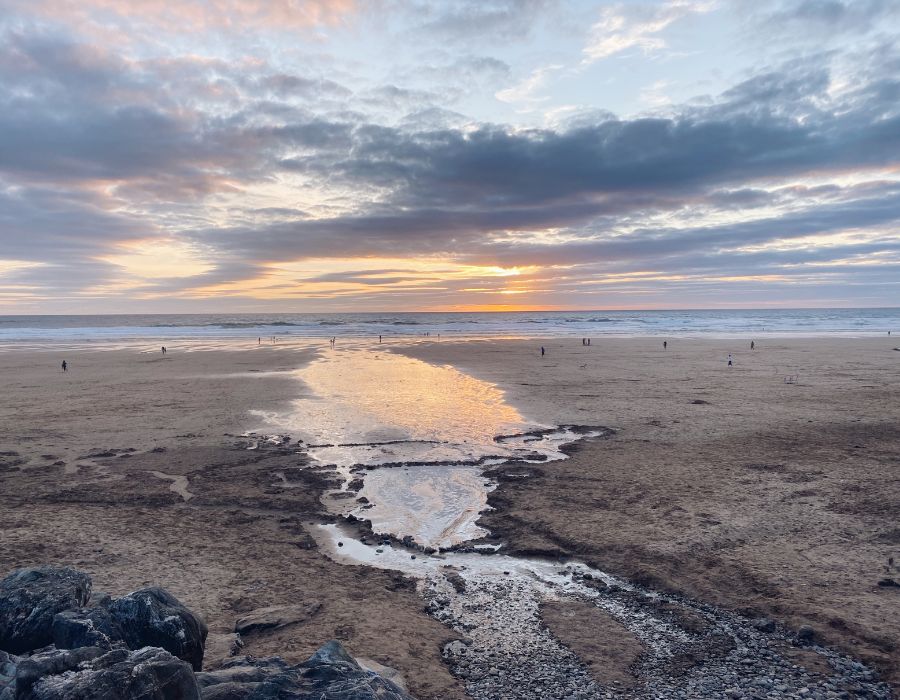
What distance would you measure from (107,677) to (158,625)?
169 cm

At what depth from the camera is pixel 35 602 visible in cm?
636

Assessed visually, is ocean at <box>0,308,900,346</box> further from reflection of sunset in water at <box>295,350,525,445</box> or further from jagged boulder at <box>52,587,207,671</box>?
jagged boulder at <box>52,587,207,671</box>

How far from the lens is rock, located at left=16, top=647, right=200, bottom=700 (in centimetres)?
442

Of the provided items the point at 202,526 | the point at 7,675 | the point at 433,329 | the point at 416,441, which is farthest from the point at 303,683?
the point at 433,329

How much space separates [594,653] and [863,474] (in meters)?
10.9

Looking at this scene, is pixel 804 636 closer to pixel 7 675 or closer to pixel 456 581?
pixel 456 581

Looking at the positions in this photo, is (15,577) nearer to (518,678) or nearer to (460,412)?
(518,678)

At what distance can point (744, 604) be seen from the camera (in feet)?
27.2

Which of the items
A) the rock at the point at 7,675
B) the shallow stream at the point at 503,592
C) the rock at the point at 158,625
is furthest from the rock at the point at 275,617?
the rock at the point at 7,675

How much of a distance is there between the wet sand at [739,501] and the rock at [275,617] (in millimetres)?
3795

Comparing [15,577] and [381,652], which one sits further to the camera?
[381,652]

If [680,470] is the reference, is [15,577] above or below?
above

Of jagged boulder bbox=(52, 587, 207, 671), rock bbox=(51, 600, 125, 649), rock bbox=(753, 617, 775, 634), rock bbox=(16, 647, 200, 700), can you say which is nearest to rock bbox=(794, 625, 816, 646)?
rock bbox=(753, 617, 775, 634)

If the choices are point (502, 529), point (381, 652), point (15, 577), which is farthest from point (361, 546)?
point (15, 577)
